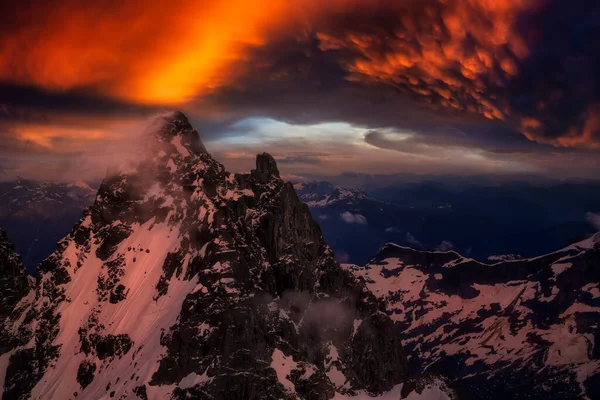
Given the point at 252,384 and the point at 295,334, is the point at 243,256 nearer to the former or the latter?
the point at 295,334

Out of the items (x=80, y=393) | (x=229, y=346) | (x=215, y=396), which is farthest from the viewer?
(x=80, y=393)

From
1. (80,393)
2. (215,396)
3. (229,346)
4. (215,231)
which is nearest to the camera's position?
(215,396)

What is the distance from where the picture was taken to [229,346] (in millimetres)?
166375

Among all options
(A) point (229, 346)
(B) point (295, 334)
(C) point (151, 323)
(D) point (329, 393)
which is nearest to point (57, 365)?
(C) point (151, 323)

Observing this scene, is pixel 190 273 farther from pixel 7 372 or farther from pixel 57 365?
pixel 7 372

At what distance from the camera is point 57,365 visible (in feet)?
651

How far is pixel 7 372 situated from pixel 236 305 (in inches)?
4413

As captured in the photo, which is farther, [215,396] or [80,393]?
[80,393]

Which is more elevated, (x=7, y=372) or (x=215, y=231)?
(x=215, y=231)

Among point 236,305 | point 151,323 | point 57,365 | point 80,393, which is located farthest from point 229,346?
point 57,365

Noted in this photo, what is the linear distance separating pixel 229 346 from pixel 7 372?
359 feet

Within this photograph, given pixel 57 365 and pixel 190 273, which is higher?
pixel 190 273

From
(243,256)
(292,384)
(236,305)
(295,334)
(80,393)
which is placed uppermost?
(243,256)

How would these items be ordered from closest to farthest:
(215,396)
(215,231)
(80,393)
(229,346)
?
(215,396)
(229,346)
(80,393)
(215,231)
